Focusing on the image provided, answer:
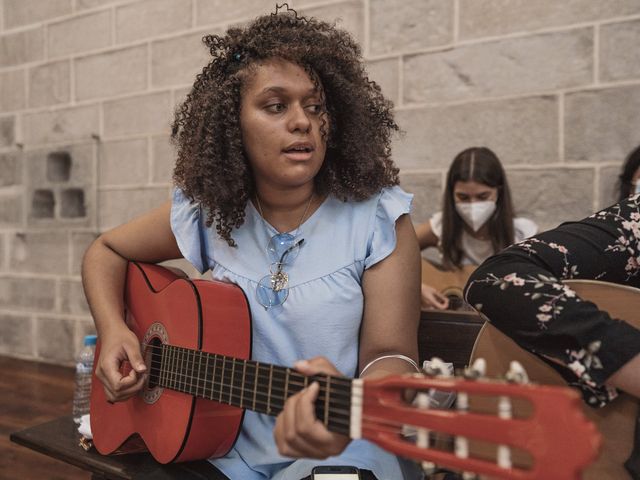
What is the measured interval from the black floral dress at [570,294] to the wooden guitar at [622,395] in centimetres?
3

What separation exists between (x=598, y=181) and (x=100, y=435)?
2.01m

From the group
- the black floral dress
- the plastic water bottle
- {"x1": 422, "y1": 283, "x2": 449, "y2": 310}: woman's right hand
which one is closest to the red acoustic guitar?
the black floral dress

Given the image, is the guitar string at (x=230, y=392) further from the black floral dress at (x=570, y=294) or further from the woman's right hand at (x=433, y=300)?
the woman's right hand at (x=433, y=300)

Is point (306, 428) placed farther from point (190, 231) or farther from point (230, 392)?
point (190, 231)

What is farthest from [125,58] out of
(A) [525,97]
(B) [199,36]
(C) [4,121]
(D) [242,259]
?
(D) [242,259]

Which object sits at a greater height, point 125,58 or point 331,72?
point 125,58

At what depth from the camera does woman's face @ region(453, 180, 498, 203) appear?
247 cm

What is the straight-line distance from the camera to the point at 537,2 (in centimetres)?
234

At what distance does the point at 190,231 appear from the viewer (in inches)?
56.4

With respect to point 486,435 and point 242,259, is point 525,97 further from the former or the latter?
point 486,435

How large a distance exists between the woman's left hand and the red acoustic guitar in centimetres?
2

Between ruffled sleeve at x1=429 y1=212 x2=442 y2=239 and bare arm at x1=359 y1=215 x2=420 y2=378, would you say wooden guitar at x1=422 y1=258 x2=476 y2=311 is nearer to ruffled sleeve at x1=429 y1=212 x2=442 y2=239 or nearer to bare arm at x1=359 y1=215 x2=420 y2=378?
ruffled sleeve at x1=429 y1=212 x2=442 y2=239

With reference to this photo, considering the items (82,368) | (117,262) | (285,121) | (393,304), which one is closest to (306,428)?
(393,304)

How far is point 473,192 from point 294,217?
4.60 ft
